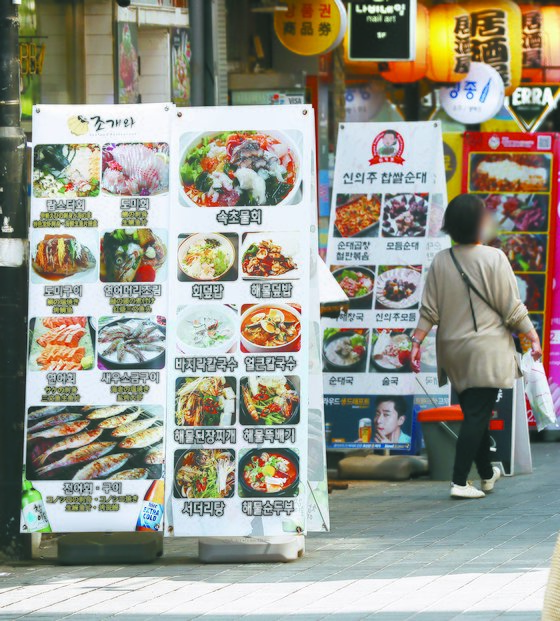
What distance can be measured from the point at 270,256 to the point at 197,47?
6389mm

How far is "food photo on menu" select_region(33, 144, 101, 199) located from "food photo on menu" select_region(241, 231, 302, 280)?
2.69 ft

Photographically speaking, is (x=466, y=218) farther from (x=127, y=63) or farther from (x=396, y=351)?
(x=127, y=63)

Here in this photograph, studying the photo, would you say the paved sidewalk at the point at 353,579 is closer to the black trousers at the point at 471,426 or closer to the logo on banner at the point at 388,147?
the black trousers at the point at 471,426

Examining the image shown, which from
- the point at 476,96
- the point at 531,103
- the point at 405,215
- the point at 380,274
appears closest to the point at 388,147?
the point at 405,215

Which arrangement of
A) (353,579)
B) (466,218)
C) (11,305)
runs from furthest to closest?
(466,218), (11,305), (353,579)

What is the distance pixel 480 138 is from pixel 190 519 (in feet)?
20.8

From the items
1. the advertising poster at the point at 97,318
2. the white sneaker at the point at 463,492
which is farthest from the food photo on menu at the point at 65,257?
the white sneaker at the point at 463,492

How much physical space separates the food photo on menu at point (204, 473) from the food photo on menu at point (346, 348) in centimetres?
423

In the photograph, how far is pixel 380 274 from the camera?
40.9ft

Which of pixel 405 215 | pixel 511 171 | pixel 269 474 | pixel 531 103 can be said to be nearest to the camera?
pixel 269 474

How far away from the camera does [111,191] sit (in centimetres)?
852

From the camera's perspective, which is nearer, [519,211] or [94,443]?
[94,443]

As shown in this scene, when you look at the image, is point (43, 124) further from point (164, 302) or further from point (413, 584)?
point (413, 584)

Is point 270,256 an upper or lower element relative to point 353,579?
upper
